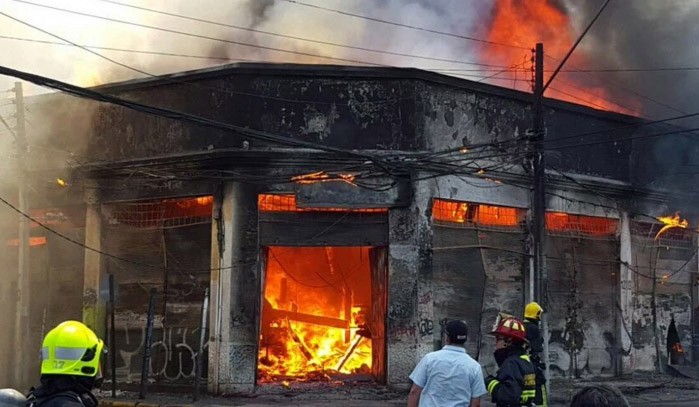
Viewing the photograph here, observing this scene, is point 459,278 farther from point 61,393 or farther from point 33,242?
point 61,393

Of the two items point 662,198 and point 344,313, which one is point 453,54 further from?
point 344,313

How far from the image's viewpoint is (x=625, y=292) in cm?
1775

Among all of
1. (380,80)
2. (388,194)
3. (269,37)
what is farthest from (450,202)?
(269,37)

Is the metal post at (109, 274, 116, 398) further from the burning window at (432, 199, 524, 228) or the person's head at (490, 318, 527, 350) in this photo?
the person's head at (490, 318, 527, 350)

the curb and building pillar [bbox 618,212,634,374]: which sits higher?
building pillar [bbox 618,212,634,374]

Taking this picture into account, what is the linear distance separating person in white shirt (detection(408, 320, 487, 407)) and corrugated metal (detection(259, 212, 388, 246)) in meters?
8.83

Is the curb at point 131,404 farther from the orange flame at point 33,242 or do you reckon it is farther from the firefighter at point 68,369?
the firefighter at point 68,369

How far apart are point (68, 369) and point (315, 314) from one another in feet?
41.8

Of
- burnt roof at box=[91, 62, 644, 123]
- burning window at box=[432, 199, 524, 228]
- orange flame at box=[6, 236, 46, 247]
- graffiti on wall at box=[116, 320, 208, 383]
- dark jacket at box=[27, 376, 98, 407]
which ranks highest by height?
burnt roof at box=[91, 62, 644, 123]

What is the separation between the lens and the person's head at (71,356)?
3021 millimetres

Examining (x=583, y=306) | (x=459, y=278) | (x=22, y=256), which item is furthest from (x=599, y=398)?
(x=583, y=306)

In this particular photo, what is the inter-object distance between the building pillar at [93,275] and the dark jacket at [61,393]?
12.7 metres

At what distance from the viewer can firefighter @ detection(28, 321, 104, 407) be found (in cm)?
298

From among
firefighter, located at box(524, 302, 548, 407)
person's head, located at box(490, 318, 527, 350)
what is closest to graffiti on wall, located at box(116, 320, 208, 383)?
firefighter, located at box(524, 302, 548, 407)
